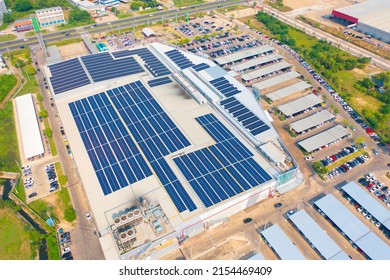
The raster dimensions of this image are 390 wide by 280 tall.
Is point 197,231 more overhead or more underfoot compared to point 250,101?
more underfoot

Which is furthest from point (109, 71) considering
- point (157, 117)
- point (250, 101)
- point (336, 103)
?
point (336, 103)

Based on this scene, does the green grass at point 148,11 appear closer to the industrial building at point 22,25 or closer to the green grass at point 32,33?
the green grass at point 32,33

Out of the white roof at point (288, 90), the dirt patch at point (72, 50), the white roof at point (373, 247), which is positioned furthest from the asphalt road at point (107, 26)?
the white roof at point (373, 247)

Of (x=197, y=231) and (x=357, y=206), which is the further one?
(x=357, y=206)

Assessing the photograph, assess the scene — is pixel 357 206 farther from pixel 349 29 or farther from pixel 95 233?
pixel 349 29

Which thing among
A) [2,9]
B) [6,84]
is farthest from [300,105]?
[2,9]

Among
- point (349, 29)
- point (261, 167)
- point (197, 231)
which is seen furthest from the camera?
point (349, 29)

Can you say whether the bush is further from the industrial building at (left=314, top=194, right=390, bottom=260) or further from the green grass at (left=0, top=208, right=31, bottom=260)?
the industrial building at (left=314, top=194, right=390, bottom=260)
